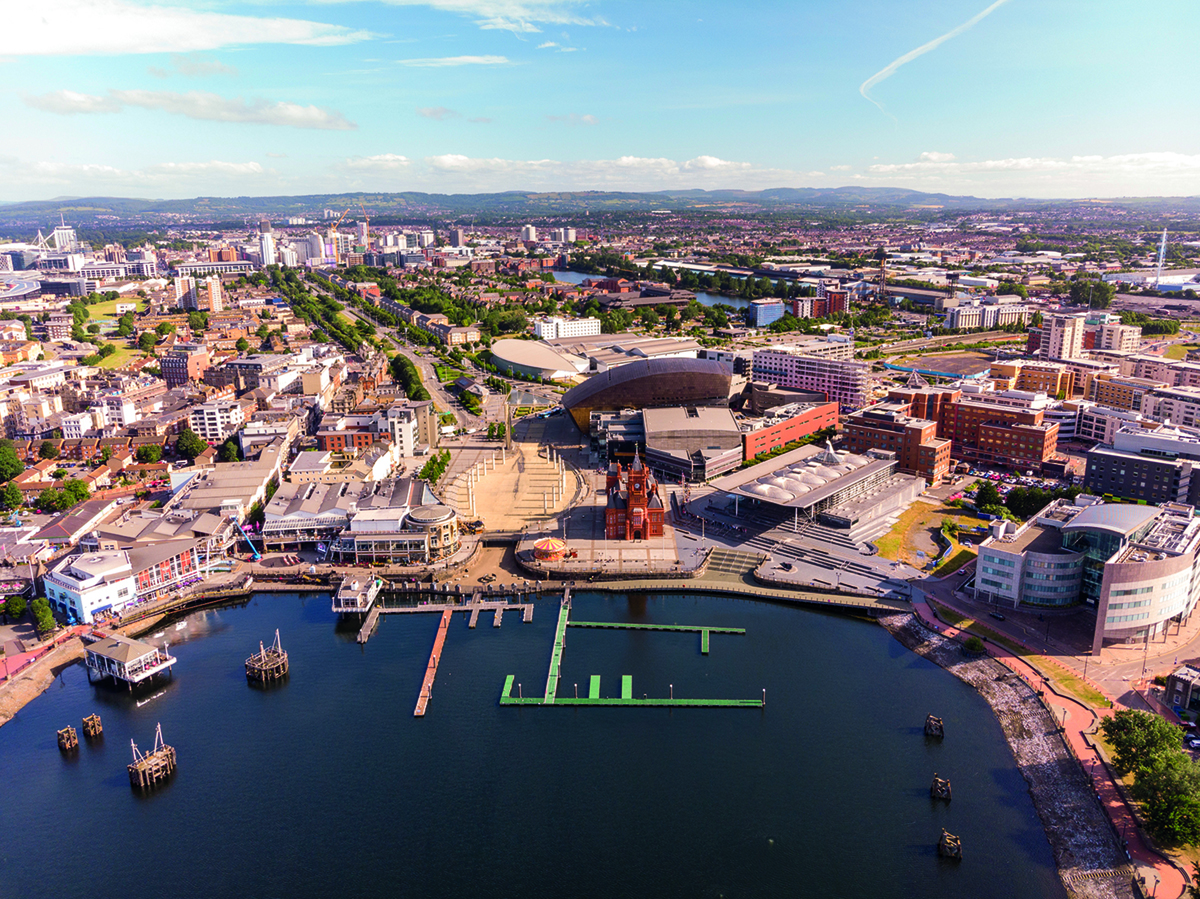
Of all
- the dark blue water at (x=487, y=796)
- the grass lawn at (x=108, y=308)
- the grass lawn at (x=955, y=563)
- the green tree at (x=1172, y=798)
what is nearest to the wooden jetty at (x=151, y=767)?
the dark blue water at (x=487, y=796)

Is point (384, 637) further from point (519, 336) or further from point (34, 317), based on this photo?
point (34, 317)

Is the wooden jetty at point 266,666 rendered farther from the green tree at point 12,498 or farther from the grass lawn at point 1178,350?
the grass lawn at point 1178,350

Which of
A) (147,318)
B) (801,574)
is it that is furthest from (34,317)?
(801,574)

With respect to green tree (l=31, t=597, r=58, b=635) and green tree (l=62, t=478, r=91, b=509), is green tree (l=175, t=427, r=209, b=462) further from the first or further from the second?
green tree (l=31, t=597, r=58, b=635)

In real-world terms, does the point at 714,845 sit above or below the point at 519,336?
below

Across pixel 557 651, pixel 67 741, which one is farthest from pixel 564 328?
pixel 67 741

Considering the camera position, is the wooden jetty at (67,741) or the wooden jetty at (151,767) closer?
the wooden jetty at (151,767)

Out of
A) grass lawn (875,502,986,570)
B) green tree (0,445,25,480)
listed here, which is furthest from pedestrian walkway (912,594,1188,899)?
green tree (0,445,25,480)
